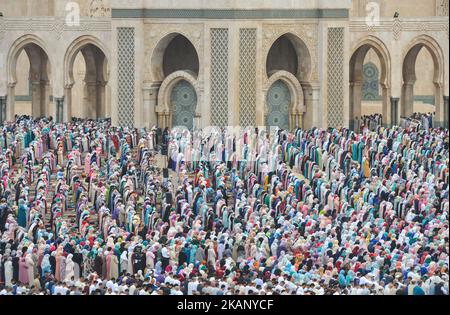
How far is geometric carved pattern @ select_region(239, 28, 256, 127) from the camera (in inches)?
1996

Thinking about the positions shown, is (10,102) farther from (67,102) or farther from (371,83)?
(371,83)

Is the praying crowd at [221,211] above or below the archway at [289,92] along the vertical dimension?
below

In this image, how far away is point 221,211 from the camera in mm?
37156

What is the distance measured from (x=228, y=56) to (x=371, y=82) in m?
15.7

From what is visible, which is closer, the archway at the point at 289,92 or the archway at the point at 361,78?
the archway at the point at 289,92

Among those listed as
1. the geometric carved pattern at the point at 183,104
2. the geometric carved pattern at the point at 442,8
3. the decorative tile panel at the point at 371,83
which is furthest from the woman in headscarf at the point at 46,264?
the geometric carved pattern at the point at 442,8

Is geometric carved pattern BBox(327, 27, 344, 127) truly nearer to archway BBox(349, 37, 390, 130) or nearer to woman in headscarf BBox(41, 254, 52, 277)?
archway BBox(349, 37, 390, 130)

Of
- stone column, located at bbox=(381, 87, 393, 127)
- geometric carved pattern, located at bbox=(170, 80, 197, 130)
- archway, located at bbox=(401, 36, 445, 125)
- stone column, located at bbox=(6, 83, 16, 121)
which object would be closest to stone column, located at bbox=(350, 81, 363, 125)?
stone column, located at bbox=(381, 87, 393, 127)

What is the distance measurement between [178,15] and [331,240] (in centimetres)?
1953

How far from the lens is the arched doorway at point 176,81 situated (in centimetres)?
5138

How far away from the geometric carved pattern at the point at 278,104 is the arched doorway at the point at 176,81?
241cm

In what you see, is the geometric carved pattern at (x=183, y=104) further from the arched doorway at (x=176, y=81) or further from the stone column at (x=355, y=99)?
the stone column at (x=355, y=99)

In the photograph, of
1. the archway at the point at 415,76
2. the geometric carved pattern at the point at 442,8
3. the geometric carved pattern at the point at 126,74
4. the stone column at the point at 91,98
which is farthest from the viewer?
the geometric carved pattern at the point at 442,8

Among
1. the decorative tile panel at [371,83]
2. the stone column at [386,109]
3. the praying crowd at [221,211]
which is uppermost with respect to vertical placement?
the decorative tile panel at [371,83]
